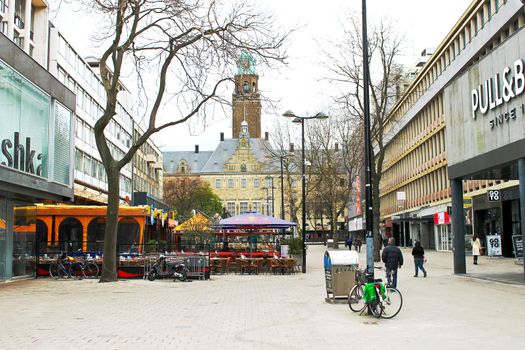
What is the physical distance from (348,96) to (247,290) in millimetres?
19752

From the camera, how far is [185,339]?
948cm

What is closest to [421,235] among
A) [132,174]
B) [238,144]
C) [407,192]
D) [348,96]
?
[407,192]

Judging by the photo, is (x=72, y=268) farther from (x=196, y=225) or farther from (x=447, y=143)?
(x=447, y=143)

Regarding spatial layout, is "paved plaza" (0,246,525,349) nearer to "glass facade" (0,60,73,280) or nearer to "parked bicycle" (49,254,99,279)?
"glass facade" (0,60,73,280)

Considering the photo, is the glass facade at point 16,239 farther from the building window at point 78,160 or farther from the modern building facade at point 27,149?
the building window at point 78,160

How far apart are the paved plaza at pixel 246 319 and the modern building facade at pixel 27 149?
10.1 feet

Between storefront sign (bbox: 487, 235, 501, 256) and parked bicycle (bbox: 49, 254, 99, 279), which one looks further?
storefront sign (bbox: 487, 235, 501, 256)

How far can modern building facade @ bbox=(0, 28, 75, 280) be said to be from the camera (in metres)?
18.0

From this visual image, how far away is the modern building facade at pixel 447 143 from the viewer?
23.5 meters

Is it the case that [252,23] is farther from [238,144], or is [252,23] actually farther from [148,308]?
[238,144]

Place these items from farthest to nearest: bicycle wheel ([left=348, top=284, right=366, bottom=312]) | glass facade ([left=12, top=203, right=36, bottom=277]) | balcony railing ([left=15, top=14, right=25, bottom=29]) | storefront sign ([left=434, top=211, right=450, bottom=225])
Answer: storefront sign ([left=434, top=211, right=450, bottom=225]), balcony railing ([left=15, top=14, right=25, bottom=29]), glass facade ([left=12, top=203, right=36, bottom=277]), bicycle wheel ([left=348, top=284, right=366, bottom=312])

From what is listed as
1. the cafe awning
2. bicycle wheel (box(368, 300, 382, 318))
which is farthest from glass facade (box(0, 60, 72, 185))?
bicycle wheel (box(368, 300, 382, 318))

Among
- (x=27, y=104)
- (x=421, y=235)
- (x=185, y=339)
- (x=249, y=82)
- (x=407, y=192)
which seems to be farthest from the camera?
(x=407, y=192)

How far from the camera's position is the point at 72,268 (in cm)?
2323
